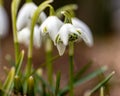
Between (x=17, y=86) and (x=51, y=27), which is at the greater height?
(x=51, y=27)

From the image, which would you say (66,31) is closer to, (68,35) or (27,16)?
(68,35)

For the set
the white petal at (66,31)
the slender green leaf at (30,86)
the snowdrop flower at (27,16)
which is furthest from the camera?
the snowdrop flower at (27,16)

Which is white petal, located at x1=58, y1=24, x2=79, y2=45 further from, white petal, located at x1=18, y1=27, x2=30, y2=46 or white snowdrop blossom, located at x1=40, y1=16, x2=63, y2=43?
white petal, located at x1=18, y1=27, x2=30, y2=46

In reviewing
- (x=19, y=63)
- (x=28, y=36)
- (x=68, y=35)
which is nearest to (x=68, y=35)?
(x=68, y=35)

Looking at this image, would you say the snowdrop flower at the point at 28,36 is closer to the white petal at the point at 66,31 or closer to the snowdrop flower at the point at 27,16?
the snowdrop flower at the point at 27,16

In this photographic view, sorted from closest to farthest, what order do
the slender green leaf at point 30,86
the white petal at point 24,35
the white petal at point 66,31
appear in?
the white petal at point 66,31, the slender green leaf at point 30,86, the white petal at point 24,35

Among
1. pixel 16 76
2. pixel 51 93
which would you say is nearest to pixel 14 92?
pixel 16 76

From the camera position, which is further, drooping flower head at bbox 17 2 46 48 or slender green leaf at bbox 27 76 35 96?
drooping flower head at bbox 17 2 46 48

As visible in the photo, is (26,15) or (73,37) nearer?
(73,37)

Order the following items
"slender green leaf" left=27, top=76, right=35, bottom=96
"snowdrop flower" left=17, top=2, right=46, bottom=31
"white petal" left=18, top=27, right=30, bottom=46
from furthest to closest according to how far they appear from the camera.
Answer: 1. "white petal" left=18, top=27, right=30, bottom=46
2. "snowdrop flower" left=17, top=2, right=46, bottom=31
3. "slender green leaf" left=27, top=76, right=35, bottom=96

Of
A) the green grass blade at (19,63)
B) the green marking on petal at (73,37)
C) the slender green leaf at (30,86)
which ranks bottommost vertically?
the slender green leaf at (30,86)

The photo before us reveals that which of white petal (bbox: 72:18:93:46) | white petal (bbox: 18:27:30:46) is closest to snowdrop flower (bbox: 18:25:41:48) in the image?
white petal (bbox: 18:27:30:46)

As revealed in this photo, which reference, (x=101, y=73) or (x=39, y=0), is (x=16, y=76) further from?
(x=39, y=0)

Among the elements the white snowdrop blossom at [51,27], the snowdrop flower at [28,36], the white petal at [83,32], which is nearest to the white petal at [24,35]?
the snowdrop flower at [28,36]
